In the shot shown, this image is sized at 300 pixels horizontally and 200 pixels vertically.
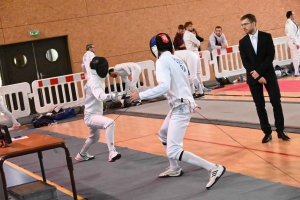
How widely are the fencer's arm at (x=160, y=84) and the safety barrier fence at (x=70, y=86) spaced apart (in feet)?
23.9

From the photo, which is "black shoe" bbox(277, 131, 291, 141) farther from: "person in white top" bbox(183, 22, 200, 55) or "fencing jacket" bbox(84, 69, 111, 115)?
"person in white top" bbox(183, 22, 200, 55)

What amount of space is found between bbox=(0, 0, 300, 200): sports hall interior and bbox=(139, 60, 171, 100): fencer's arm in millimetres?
946

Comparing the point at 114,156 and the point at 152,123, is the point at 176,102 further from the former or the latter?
the point at 152,123

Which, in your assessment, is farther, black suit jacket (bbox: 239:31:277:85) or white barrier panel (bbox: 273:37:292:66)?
white barrier panel (bbox: 273:37:292:66)

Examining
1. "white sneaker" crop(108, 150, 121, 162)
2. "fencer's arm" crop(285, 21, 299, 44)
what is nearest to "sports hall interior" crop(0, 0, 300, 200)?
"white sneaker" crop(108, 150, 121, 162)

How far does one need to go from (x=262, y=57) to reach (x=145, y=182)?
2.30m

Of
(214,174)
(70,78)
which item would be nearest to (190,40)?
(70,78)

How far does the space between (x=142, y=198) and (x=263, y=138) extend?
241 cm

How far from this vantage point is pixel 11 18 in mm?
14070

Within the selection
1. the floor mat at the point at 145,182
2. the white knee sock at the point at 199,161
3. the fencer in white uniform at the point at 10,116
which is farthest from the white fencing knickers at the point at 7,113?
the white knee sock at the point at 199,161

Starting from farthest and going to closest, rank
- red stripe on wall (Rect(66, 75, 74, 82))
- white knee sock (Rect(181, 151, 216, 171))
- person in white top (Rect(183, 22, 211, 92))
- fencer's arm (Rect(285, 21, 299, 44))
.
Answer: fencer's arm (Rect(285, 21, 299, 44)), red stripe on wall (Rect(66, 75, 74, 82)), person in white top (Rect(183, 22, 211, 92)), white knee sock (Rect(181, 151, 216, 171))

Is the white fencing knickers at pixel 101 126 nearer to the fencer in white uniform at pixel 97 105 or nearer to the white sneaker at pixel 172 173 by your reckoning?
the fencer in white uniform at pixel 97 105

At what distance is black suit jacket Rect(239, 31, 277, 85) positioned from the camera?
654 cm

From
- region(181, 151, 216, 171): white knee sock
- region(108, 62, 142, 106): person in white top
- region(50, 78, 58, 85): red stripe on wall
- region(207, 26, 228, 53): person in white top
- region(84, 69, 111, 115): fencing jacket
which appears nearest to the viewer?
region(181, 151, 216, 171): white knee sock
